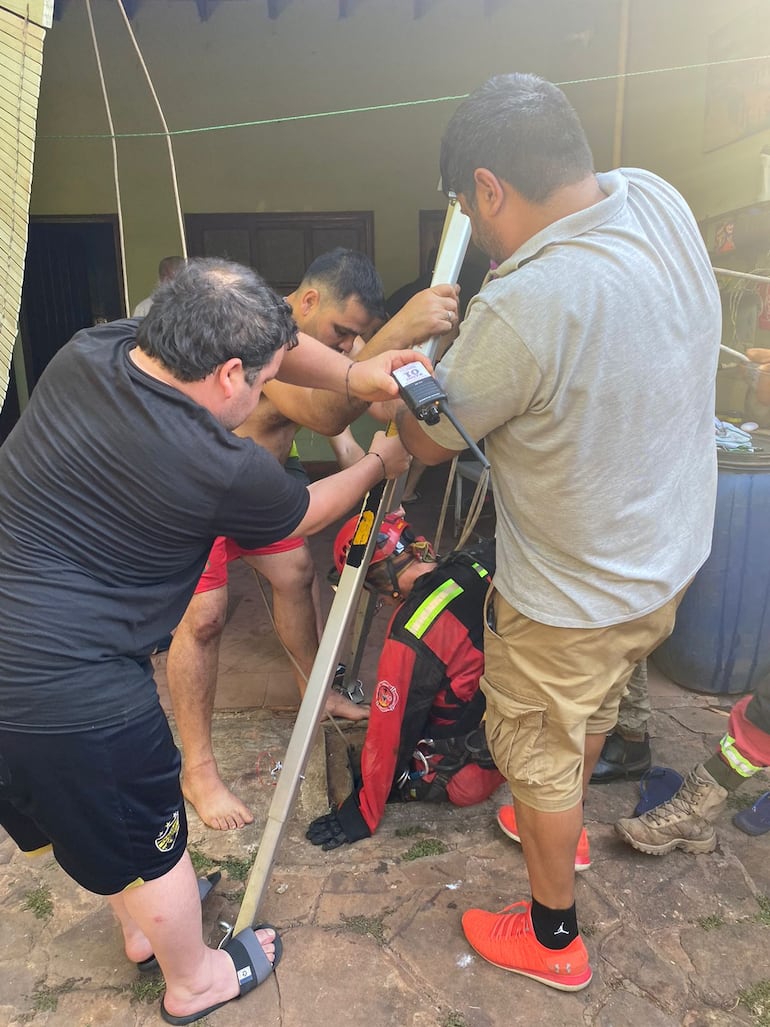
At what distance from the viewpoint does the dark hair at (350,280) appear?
7.55 ft

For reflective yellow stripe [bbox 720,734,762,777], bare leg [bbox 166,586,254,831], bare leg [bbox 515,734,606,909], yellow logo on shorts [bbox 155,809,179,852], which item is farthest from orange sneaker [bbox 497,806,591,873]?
yellow logo on shorts [bbox 155,809,179,852]

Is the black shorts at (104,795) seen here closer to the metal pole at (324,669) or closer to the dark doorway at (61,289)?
the metal pole at (324,669)

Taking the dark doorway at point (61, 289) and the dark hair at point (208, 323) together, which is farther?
the dark doorway at point (61, 289)

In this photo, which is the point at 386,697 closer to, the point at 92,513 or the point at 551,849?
the point at 551,849

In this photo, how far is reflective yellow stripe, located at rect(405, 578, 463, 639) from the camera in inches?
79.2

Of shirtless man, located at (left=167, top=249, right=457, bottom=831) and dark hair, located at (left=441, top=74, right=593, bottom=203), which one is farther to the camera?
shirtless man, located at (left=167, top=249, right=457, bottom=831)

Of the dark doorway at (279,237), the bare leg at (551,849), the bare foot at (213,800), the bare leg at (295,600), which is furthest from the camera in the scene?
the dark doorway at (279,237)

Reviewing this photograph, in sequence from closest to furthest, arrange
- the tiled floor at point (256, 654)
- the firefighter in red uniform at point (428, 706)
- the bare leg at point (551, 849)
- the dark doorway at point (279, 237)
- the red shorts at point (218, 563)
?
the bare leg at point (551, 849) < the firefighter in red uniform at point (428, 706) < the red shorts at point (218, 563) < the tiled floor at point (256, 654) < the dark doorway at point (279, 237)

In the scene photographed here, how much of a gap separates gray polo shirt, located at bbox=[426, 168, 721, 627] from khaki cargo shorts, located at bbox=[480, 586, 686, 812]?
54mm

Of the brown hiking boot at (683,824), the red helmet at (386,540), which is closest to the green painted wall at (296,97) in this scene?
the red helmet at (386,540)

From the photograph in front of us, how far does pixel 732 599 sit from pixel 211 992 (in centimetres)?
223

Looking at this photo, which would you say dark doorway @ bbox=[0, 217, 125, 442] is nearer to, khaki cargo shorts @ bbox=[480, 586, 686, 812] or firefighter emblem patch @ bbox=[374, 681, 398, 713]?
firefighter emblem patch @ bbox=[374, 681, 398, 713]

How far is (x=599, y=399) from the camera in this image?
1246 millimetres

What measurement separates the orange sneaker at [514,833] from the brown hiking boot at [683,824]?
13 cm
